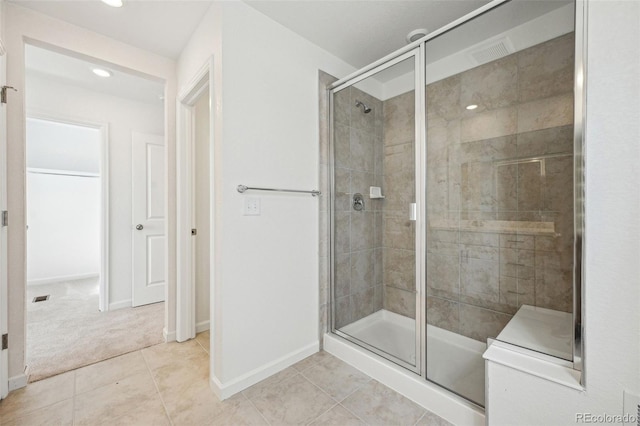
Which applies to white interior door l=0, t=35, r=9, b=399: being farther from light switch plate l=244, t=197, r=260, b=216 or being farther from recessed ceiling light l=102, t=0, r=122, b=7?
light switch plate l=244, t=197, r=260, b=216

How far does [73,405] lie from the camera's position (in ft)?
4.98

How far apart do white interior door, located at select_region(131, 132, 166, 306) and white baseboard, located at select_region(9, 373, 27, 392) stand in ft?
4.72

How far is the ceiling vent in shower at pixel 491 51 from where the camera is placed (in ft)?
5.69

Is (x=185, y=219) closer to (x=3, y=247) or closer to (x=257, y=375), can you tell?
(x=3, y=247)

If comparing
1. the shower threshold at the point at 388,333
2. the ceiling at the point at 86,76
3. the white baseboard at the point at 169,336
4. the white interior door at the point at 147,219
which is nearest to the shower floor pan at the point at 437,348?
the shower threshold at the point at 388,333

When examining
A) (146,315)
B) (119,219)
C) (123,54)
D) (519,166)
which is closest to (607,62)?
(519,166)

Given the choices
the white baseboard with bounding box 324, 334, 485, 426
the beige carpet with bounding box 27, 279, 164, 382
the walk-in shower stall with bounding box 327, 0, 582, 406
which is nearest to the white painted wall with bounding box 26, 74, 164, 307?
the beige carpet with bounding box 27, 279, 164, 382

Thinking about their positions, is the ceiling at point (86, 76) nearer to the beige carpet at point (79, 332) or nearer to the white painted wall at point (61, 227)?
the beige carpet at point (79, 332)

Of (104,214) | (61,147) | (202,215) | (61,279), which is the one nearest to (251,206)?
(202,215)

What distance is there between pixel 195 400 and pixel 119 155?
9.18ft

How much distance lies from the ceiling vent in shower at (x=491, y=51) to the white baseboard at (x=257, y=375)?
2.39 meters

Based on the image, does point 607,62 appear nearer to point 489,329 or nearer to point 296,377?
point 489,329

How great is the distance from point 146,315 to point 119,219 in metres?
1.13

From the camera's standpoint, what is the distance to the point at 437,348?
1766 mm
